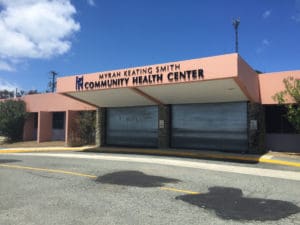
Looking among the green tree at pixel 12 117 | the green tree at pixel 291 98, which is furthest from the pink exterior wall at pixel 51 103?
the green tree at pixel 291 98

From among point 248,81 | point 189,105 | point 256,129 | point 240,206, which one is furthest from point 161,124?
point 240,206

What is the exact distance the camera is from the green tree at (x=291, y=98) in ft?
54.9

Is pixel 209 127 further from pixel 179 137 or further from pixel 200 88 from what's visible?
pixel 200 88

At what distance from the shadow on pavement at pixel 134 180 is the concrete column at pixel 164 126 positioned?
398 inches

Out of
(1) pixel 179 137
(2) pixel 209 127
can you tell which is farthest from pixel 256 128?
(1) pixel 179 137

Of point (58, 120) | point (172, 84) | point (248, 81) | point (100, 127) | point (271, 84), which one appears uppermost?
point (271, 84)

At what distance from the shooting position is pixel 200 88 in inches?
675

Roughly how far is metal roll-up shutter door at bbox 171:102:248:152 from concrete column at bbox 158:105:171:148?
446 millimetres

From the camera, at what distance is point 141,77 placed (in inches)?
703

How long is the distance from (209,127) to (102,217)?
14606 mm

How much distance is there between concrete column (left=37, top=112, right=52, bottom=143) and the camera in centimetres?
2962

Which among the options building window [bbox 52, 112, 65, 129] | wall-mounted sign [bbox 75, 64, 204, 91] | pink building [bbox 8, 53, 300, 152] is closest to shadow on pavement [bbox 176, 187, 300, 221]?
pink building [bbox 8, 53, 300, 152]

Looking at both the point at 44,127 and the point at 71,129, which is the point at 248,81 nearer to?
the point at 71,129

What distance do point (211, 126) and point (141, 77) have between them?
5.76 meters
